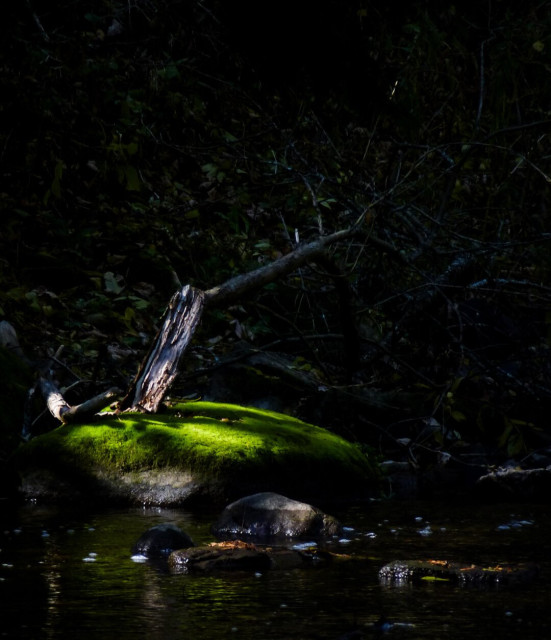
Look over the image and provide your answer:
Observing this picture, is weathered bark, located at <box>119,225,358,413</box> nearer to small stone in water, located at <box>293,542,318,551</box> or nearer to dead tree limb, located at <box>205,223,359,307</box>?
dead tree limb, located at <box>205,223,359,307</box>

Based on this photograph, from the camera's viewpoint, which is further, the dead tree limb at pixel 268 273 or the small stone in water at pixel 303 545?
the dead tree limb at pixel 268 273

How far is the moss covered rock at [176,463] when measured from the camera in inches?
264

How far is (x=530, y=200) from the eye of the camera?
945 centimetres

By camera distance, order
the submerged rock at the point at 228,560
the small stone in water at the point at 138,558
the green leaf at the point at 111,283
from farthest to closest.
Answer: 1. the green leaf at the point at 111,283
2. the small stone in water at the point at 138,558
3. the submerged rock at the point at 228,560

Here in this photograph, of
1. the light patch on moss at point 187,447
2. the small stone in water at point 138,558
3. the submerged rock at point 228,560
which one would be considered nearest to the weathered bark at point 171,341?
the light patch on moss at point 187,447

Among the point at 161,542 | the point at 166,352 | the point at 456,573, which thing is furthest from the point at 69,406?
the point at 456,573

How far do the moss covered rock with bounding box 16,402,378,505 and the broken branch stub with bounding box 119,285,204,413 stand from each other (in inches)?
6.8

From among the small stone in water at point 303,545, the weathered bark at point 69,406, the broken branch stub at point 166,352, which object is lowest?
the small stone in water at point 303,545

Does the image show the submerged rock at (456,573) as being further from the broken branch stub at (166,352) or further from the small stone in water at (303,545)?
the broken branch stub at (166,352)

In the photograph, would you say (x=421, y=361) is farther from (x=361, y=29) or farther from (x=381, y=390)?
(x=361, y=29)

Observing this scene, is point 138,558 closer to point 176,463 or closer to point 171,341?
point 176,463

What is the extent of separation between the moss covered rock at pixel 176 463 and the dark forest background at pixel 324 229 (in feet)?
3.29

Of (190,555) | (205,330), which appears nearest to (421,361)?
(205,330)

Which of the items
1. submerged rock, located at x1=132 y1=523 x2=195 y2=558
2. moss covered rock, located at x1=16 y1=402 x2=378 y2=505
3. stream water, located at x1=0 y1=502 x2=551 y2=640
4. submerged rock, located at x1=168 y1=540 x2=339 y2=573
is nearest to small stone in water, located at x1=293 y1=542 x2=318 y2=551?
Result: stream water, located at x1=0 y1=502 x2=551 y2=640
